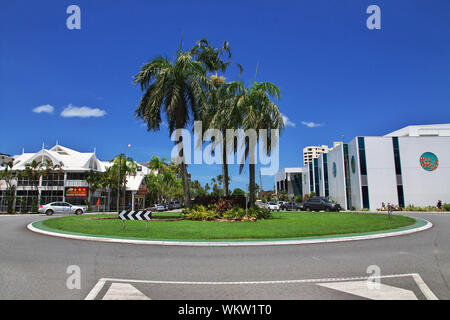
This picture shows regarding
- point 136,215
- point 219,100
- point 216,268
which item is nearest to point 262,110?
point 219,100

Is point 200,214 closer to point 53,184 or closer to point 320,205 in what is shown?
point 320,205

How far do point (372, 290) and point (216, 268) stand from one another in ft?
10.8

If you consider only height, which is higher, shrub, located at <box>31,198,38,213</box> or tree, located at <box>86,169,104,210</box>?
tree, located at <box>86,169,104,210</box>

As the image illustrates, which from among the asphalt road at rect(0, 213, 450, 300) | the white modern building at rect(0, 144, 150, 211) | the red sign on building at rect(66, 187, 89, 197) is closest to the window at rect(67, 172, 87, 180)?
the white modern building at rect(0, 144, 150, 211)

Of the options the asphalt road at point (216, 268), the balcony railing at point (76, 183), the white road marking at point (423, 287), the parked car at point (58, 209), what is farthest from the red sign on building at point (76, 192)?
the white road marking at point (423, 287)

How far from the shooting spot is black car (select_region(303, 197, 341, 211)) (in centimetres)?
3800

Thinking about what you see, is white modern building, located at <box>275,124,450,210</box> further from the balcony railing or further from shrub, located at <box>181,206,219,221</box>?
the balcony railing

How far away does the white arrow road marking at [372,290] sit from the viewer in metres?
4.83

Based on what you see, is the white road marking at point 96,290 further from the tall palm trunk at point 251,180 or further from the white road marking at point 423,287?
the tall palm trunk at point 251,180

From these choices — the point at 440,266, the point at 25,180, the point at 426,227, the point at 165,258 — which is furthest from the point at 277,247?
the point at 25,180

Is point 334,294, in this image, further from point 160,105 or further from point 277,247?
point 160,105

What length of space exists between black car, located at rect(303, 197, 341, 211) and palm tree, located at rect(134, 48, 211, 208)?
21.8 metres

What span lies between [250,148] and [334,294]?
17.0 metres

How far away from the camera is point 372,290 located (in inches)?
204
